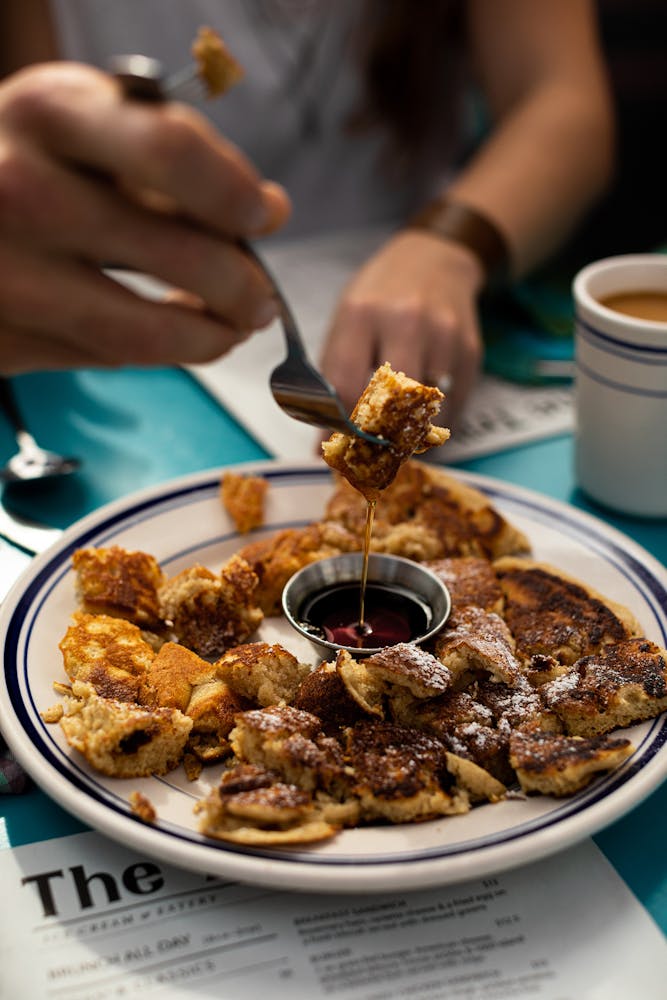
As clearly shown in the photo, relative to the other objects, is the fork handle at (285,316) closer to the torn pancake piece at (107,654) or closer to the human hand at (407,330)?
the human hand at (407,330)

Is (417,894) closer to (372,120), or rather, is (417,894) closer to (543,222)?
(543,222)

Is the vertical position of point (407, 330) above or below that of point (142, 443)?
above

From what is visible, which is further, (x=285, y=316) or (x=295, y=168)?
(x=295, y=168)

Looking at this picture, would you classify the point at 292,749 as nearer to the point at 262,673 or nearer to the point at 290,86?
the point at 262,673

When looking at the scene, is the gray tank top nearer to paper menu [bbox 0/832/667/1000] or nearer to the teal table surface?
the teal table surface

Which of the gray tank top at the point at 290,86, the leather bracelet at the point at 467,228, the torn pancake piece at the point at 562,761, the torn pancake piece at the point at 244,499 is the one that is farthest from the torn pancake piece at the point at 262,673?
the gray tank top at the point at 290,86

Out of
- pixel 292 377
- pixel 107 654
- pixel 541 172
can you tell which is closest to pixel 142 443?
pixel 292 377

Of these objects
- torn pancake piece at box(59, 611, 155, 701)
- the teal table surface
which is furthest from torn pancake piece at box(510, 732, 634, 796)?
the teal table surface
